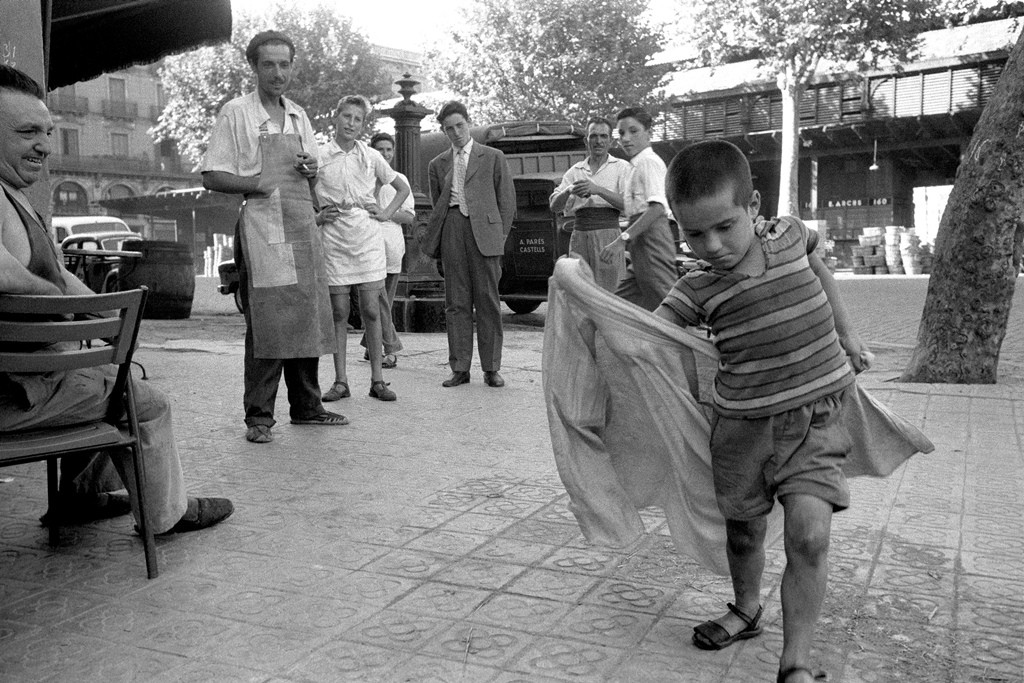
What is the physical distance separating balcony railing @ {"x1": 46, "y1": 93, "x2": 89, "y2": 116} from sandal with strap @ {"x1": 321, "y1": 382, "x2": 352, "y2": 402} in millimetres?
63522

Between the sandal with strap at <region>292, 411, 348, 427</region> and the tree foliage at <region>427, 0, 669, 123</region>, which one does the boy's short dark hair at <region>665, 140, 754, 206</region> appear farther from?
the tree foliage at <region>427, 0, 669, 123</region>

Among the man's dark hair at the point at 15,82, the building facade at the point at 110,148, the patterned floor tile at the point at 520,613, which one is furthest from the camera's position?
the building facade at the point at 110,148

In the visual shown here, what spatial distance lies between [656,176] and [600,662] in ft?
17.1

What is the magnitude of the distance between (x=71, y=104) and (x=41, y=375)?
69406mm

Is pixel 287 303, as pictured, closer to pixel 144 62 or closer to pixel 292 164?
pixel 292 164

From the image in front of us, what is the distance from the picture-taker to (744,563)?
2768 millimetres

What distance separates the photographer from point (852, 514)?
4.00 meters

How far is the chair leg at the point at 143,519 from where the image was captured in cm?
329

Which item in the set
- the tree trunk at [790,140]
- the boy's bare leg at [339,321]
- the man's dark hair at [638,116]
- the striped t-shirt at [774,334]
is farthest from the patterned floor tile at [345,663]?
the tree trunk at [790,140]

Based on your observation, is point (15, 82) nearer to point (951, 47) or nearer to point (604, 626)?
point (604, 626)

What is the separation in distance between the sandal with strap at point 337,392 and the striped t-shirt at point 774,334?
15.0 ft

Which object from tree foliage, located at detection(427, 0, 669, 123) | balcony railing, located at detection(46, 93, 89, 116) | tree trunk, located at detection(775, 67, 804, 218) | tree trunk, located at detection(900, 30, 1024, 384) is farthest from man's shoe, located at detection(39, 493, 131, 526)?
balcony railing, located at detection(46, 93, 89, 116)

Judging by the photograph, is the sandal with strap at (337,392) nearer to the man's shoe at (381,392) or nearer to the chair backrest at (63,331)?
the man's shoe at (381,392)

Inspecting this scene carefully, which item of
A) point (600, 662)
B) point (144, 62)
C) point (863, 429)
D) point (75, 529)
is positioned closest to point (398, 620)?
point (600, 662)
